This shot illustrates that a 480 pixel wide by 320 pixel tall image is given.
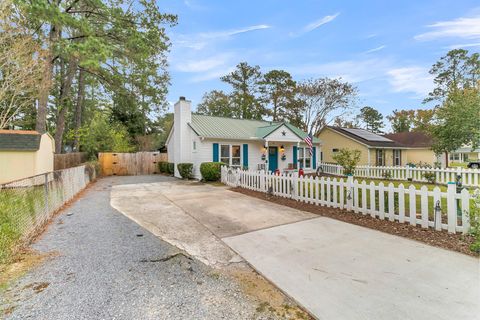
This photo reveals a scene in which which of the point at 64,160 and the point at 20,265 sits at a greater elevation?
the point at 64,160

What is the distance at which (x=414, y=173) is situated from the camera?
13203 mm

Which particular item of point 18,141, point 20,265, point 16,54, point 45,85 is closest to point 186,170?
point 18,141

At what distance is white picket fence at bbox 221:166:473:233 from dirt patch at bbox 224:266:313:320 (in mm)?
3868

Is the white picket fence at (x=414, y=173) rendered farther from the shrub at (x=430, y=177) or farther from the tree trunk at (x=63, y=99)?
the tree trunk at (x=63, y=99)

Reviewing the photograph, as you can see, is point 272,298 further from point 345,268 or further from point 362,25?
point 362,25

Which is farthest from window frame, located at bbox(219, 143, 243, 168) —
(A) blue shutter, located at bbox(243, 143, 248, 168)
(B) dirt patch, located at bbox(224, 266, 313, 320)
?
(B) dirt patch, located at bbox(224, 266, 313, 320)

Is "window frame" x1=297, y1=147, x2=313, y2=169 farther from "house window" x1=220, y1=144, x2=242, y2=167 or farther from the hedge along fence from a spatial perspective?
the hedge along fence

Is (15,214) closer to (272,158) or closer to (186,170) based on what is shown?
(186,170)

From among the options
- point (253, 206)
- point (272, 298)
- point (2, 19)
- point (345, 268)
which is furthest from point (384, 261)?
point (2, 19)

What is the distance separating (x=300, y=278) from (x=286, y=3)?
10.8 meters

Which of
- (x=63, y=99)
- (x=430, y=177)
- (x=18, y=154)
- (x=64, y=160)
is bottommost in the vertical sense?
(x=430, y=177)

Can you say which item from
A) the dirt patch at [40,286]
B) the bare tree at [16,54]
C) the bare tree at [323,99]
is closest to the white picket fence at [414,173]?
the bare tree at [323,99]

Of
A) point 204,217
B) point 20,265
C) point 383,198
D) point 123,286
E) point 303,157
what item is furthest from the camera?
point 303,157

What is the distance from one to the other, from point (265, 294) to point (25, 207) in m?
4.75
